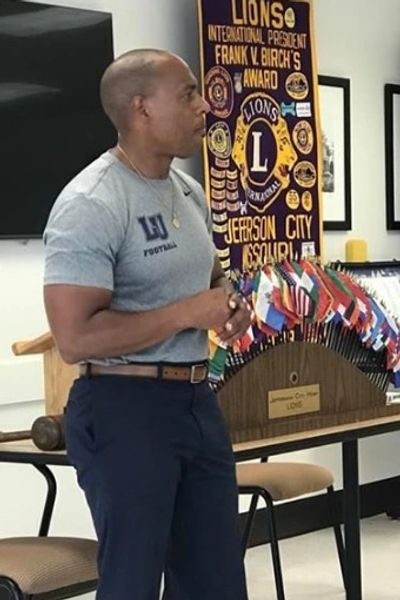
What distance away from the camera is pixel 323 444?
10.1ft

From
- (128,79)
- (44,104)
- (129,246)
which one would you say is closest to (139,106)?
(128,79)

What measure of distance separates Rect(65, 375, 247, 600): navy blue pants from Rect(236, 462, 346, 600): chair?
104 centimetres

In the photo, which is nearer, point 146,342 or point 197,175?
point 146,342

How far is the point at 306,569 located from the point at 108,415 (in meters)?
2.29

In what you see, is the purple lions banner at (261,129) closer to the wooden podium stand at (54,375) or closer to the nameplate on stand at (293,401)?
the nameplate on stand at (293,401)

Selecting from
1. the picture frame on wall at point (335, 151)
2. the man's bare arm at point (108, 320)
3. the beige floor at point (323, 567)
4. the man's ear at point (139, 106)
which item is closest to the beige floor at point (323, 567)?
the beige floor at point (323, 567)

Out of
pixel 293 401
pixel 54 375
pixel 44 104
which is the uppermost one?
pixel 44 104

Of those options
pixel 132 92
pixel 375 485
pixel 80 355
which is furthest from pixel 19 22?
pixel 375 485

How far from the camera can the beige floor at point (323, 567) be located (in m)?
4.00

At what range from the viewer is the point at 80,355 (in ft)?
7.22

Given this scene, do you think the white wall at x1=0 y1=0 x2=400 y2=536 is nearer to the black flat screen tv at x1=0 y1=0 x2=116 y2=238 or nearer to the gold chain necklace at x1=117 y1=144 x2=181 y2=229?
the black flat screen tv at x1=0 y1=0 x2=116 y2=238

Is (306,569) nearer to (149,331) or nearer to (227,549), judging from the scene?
(227,549)

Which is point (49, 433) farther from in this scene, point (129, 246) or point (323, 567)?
point (323, 567)

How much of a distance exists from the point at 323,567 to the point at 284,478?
2.81ft
